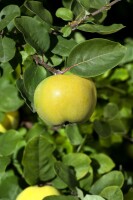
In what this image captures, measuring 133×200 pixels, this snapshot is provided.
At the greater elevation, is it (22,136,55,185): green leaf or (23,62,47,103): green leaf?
Result: (23,62,47,103): green leaf

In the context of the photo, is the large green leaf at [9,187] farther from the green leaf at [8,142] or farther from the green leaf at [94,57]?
the green leaf at [94,57]

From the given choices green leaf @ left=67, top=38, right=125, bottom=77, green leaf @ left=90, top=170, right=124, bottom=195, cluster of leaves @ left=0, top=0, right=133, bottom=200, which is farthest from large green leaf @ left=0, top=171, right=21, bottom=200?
green leaf @ left=67, top=38, right=125, bottom=77

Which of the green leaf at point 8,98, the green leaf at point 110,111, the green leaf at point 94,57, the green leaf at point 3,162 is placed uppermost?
the green leaf at point 94,57

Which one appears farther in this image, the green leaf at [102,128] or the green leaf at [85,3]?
the green leaf at [102,128]

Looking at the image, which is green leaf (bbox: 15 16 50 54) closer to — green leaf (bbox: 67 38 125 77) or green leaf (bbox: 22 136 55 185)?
green leaf (bbox: 67 38 125 77)

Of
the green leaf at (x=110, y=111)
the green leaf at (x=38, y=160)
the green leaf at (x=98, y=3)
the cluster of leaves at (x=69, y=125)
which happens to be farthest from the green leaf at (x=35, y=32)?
the green leaf at (x=110, y=111)

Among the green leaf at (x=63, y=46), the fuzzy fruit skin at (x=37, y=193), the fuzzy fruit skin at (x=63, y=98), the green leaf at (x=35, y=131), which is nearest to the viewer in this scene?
the fuzzy fruit skin at (x=63, y=98)

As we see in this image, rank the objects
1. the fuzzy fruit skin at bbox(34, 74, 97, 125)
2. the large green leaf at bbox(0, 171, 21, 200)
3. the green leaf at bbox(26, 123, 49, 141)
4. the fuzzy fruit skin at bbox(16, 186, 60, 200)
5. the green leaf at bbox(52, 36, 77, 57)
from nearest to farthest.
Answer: the fuzzy fruit skin at bbox(34, 74, 97, 125) → the green leaf at bbox(52, 36, 77, 57) → the fuzzy fruit skin at bbox(16, 186, 60, 200) → the large green leaf at bbox(0, 171, 21, 200) → the green leaf at bbox(26, 123, 49, 141)

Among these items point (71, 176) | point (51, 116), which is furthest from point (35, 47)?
point (71, 176)
